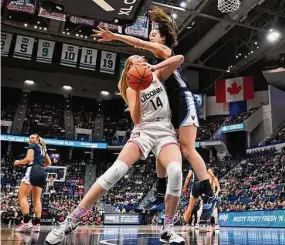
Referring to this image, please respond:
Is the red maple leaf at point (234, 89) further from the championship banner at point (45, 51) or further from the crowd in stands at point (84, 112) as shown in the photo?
the championship banner at point (45, 51)

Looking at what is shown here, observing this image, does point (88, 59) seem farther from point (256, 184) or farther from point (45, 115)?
point (256, 184)

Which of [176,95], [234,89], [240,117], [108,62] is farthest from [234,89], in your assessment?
[176,95]

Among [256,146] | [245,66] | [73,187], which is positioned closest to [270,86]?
[245,66]

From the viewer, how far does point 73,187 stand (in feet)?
86.9

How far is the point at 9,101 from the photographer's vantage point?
31219 millimetres

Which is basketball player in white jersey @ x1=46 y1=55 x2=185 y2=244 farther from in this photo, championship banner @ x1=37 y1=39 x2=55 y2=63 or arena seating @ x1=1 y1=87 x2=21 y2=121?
arena seating @ x1=1 y1=87 x2=21 y2=121

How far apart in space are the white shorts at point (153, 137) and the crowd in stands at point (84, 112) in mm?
28865

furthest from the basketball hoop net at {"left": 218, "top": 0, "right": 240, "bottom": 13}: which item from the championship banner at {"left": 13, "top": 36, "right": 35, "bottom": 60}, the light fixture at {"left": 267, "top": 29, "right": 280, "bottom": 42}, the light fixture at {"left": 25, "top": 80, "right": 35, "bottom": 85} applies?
the light fixture at {"left": 25, "top": 80, "right": 35, "bottom": 85}

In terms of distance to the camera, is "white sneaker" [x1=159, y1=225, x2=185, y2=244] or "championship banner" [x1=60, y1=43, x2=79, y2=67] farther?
"championship banner" [x1=60, y1=43, x2=79, y2=67]

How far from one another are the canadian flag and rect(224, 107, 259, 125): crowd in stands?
1082 mm

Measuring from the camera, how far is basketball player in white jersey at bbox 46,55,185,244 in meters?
3.26

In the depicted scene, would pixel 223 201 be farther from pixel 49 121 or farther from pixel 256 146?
pixel 49 121

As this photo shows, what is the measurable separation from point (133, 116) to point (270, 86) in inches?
1025

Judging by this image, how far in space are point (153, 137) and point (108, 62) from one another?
21.6 metres
